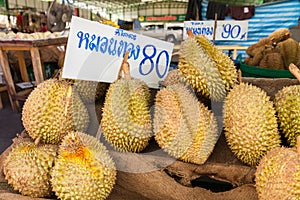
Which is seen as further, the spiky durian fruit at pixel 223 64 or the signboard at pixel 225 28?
the signboard at pixel 225 28

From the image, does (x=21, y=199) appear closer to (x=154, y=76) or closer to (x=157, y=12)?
(x=154, y=76)

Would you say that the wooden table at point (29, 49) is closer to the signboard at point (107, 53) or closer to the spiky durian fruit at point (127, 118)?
the signboard at point (107, 53)

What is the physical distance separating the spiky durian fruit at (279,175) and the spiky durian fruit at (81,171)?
52 cm

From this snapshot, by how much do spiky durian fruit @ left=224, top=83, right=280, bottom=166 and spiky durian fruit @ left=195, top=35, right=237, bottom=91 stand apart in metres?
0.08

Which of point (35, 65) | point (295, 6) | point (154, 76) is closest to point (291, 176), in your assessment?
point (154, 76)

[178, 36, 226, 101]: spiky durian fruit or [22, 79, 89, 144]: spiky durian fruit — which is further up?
[178, 36, 226, 101]: spiky durian fruit

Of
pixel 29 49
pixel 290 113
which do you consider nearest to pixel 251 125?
pixel 290 113

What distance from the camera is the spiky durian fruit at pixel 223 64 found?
1.02 metres

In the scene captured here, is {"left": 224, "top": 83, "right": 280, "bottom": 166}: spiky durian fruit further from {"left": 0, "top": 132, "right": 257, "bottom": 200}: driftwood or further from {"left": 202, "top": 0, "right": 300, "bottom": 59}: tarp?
{"left": 202, "top": 0, "right": 300, "bottom": 59}: tarp

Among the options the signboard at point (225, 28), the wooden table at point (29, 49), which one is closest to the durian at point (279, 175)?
the wooden table at point (29, 49)

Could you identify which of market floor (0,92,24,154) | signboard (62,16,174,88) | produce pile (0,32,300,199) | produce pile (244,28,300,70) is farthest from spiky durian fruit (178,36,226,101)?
market floor (0,92,24,154)

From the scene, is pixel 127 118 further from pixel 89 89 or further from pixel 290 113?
pixel 290 113

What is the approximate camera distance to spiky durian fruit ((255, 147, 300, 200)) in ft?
2.43

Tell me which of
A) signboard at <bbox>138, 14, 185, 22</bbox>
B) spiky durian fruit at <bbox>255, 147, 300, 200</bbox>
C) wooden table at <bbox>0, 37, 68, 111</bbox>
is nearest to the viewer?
spiky durian fruit at <bbox>255, 147, 300, 200</bbox>
